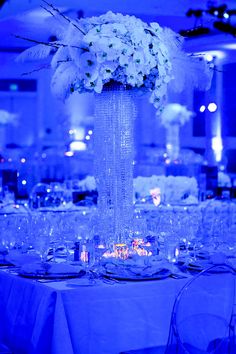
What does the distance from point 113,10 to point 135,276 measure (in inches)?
283

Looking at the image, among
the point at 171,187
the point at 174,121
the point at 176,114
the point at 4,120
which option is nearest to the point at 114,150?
the point at 171,187

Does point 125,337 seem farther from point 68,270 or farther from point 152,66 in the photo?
point 152,66

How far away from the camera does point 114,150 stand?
12.5ft

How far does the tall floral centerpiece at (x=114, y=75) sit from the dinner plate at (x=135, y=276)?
22.7 inches

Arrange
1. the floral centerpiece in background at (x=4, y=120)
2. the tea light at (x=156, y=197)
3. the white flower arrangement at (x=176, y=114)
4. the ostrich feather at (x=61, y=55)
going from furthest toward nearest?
the floral centerpiece in background at (x=4, y=120)
the white flower arrangement at (x=176, y=114)
the tea light at (x=156, y=197)
the ostrich feather at (x=61, y=55)

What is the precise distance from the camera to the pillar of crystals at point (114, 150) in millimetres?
3766

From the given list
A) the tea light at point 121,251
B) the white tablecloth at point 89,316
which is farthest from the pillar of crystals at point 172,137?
the white tablecloth at point 89,316

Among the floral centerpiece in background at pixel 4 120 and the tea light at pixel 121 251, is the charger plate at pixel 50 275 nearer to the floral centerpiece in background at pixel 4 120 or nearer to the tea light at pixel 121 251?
the tea light at pixel 121 251

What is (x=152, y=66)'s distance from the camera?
3668mm

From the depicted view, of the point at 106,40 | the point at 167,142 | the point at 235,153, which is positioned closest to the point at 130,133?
the point at 106,40

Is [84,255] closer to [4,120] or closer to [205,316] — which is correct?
[205,316]

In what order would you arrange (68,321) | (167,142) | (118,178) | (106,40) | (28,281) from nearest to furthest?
(68,321) → (28,281) → (106,40) → (118,178) → (167,142)

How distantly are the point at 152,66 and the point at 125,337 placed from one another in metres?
1.39

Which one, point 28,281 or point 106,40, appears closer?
point 28,281
